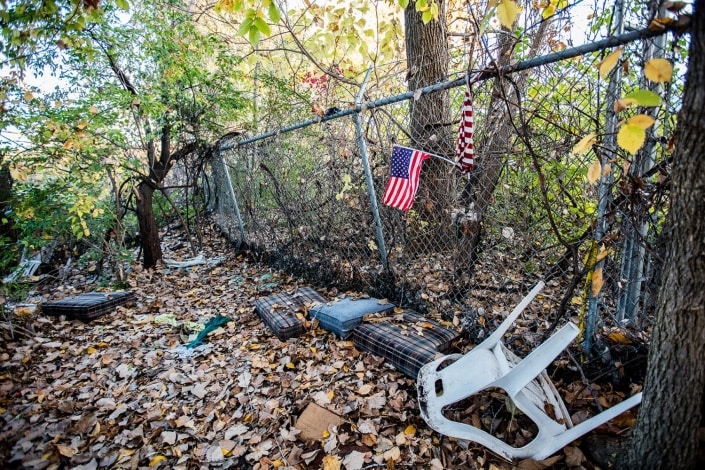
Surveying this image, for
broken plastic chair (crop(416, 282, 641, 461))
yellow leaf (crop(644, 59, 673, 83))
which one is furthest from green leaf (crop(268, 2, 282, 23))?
broken plastic chair (crop(416, 282, 641, 461))

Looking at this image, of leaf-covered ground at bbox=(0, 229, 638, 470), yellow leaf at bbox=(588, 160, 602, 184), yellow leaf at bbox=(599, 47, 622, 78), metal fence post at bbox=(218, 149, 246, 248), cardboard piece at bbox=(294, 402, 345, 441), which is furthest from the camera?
metal fence post at bbox=(218, 149, 246, 248)

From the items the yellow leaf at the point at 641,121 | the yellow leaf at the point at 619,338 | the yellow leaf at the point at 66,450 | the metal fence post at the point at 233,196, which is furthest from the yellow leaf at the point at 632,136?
the metal fence post at the point at 233,196

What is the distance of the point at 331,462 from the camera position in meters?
2.10

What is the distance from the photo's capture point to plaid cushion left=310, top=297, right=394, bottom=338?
3297 millimetres

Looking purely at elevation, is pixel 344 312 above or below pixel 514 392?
below

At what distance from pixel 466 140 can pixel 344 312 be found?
76.0 inches

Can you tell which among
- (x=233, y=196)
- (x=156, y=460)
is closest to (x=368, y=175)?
(x=156, y=460)

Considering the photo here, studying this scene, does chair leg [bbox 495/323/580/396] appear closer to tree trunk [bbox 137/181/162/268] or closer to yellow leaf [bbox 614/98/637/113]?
yellow leaf [bbox 614/98/637/113]

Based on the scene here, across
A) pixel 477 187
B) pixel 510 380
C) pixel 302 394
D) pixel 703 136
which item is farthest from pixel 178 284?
pixel 703 136

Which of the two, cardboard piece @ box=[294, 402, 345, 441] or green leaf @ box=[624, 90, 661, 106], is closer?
green leaf @ box=[624, 90, 661, 106]

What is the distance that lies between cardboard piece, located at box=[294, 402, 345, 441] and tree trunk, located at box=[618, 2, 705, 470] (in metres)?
1.65

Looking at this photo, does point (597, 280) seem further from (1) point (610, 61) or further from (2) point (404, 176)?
(2) point (404, 176)

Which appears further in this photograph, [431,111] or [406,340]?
[431,111]

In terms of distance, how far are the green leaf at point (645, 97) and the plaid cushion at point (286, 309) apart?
10.1 ft
